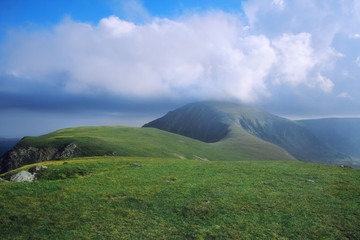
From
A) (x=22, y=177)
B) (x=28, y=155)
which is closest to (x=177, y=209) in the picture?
(x=22, y=177)

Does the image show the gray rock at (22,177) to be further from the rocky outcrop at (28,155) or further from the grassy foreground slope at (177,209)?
the rocky outcrop at (28,155)

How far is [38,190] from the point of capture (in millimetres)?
19328

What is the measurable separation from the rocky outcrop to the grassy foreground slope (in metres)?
61.2

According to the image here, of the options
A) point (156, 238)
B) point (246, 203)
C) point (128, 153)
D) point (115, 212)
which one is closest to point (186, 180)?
point (246, 203)

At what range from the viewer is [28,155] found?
83938 mm

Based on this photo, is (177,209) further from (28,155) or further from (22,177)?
(28,155)

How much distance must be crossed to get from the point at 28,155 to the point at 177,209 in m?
90.9

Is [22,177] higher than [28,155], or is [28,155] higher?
[22,177]

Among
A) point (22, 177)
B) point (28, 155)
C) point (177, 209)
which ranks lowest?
point (28, 155)

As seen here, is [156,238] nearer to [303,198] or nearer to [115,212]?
[115,212]

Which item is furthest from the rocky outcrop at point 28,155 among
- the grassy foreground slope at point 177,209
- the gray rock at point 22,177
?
the grassy foreground slope at point 177,209

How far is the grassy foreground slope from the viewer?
13.6m

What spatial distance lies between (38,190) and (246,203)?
18.9m

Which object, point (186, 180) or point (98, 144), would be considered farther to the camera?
point (98, 144)
